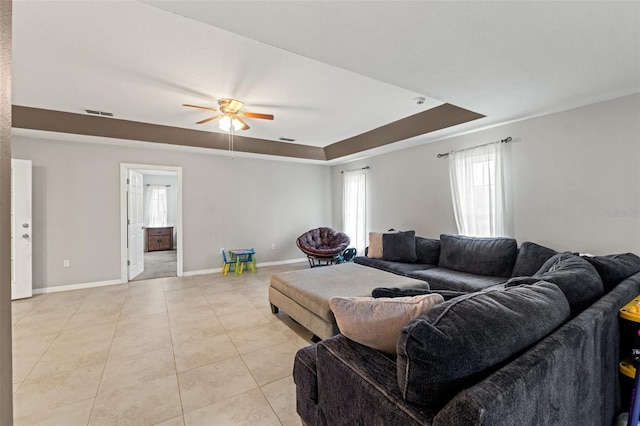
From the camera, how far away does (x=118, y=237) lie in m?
4.77

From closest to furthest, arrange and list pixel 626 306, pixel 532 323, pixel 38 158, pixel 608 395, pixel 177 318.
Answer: pixel 532 323 < pixel 608 395 < pixel 626 306 < pixel 177 318 < pixel 38 158

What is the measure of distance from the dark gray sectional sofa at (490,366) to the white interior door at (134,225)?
4743 millimetres

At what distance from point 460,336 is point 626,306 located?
54.3 inches

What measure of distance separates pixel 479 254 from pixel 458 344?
10.2ft

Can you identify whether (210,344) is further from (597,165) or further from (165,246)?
(165,246)

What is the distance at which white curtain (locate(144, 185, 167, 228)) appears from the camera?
8570 mm

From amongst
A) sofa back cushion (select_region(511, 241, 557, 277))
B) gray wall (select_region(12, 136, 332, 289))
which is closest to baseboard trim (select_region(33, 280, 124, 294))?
gray wall (select_region(12, 136, 332, 289))

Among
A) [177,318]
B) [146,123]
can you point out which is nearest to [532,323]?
[177,318]

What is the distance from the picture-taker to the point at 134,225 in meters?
5.20

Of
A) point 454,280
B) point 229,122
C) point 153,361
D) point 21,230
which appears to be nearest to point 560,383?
point 454,280

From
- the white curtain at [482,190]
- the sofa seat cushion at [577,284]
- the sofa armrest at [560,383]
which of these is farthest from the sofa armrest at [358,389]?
the white curtain at [482,190]

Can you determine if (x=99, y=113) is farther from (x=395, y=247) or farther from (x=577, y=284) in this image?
(x=577, y=284)

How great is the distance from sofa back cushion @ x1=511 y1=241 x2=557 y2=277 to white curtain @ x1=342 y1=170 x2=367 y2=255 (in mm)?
3096

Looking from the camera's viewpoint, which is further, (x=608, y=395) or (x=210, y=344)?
(x=210, y=344)
